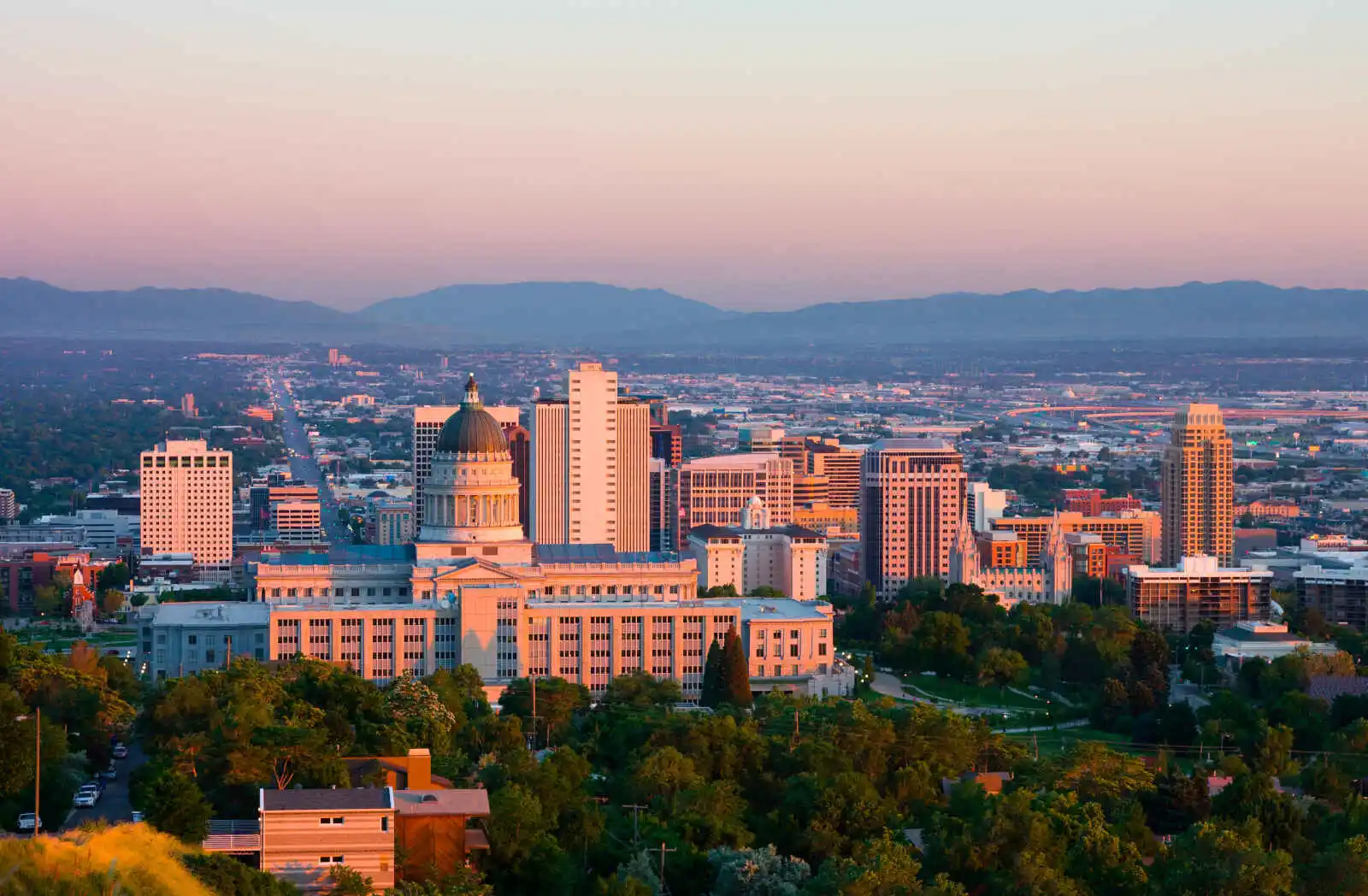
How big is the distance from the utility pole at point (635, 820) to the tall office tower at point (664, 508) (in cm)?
8258

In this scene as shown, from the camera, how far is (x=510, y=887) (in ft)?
→ 163

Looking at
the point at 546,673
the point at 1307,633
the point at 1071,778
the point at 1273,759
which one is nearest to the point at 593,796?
the point at 1071,778

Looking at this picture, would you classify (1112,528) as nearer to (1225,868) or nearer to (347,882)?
(1225,868)

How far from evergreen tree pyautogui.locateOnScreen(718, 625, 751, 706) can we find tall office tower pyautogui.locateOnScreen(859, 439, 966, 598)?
42.2 m

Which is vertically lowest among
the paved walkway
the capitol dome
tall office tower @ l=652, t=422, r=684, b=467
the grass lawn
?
the grass lawn

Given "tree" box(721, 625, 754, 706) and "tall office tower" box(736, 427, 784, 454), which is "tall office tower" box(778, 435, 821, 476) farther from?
"tree" box(721, 625, 754, 706)

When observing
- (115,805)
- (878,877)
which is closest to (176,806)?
(115,805)

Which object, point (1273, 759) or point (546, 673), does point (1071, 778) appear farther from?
point (546, 673)

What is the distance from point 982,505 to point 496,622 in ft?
234

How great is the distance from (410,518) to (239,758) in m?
91.1

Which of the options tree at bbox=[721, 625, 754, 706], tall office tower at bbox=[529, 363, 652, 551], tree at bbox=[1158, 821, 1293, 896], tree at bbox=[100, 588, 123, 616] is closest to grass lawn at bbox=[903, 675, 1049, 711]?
tree at bbox=[721, 625, 754, 706]

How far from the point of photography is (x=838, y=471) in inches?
6924

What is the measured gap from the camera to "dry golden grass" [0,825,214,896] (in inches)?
1410

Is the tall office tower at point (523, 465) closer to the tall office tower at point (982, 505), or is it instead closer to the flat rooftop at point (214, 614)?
the tall office tower at point (982, 505)
